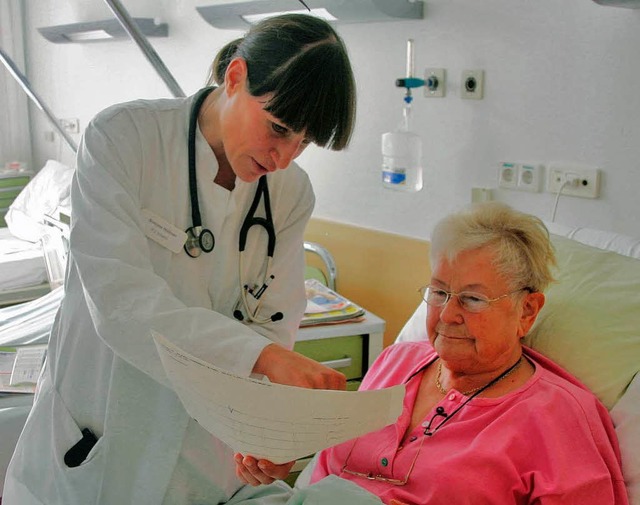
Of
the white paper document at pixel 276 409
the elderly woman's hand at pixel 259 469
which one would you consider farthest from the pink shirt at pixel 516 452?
the white paper document at pixel 276 409

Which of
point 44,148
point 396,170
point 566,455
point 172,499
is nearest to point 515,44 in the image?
point 396,170

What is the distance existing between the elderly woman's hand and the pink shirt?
401 millimetres

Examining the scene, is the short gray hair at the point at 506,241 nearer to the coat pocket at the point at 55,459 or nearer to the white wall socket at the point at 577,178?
the white wall socket at the point at 577,178

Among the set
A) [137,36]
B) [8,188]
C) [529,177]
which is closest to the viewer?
[137,36]

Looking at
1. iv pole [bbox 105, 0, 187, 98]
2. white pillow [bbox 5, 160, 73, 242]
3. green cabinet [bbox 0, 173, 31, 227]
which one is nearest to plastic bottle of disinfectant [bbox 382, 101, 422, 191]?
iv pole [bbox 105, 0, 187, 98]

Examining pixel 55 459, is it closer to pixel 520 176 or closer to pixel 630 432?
pixel 630 432

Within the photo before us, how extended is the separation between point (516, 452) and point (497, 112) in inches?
49.1

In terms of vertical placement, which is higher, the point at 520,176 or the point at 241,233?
the point at 241,233

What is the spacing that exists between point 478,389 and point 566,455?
0.79ft

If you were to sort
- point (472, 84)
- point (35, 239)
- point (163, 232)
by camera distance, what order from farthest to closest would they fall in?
point (35, 239), point (472, 84), point (163, 232)

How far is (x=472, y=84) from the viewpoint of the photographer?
8.11ft

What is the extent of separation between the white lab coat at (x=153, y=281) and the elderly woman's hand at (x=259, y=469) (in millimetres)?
171

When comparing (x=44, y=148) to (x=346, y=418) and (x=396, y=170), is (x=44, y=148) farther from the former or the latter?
(x=346, y=418)

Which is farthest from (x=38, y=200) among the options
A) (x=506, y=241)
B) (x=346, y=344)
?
(x=506, y=241)
